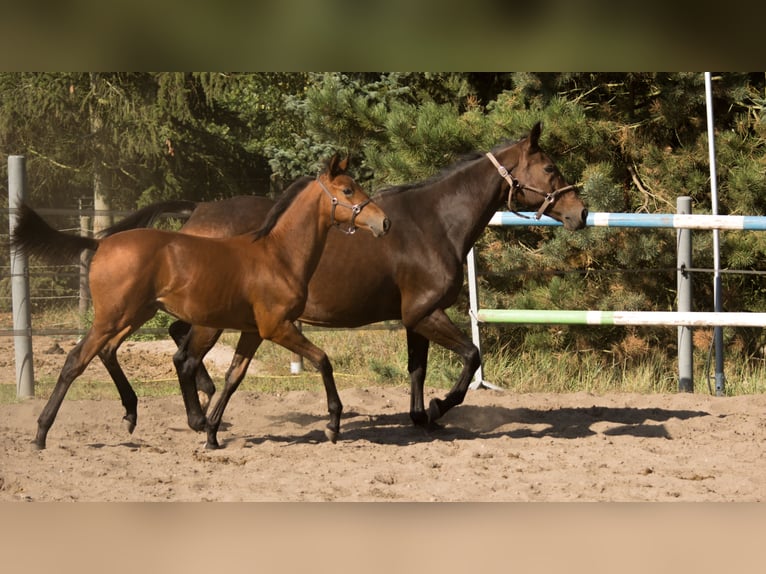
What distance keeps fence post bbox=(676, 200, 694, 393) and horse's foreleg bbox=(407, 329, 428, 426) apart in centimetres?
257

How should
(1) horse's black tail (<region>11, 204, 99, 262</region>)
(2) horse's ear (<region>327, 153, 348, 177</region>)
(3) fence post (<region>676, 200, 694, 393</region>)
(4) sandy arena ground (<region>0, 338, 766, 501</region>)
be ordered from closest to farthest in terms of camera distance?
(4) sandy arena ground (<region>0, 338, 766, 501</region>) < (1) horse's black tail (<region>11, 204, 99, 262</region>) < (2) horse's ear (<region>327, 153, 348, 177</region>) < (3) fence post (<region>676, 200, 694, 393</region>)

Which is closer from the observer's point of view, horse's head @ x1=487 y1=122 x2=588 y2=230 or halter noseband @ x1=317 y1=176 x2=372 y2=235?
halter noseband @ x1=317 y1=176 x2=372 y2=235

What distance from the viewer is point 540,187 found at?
6.79m

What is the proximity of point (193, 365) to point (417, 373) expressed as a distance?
5.17 ft

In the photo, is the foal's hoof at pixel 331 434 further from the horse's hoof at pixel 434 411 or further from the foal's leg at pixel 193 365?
the foal's leg at pixel 193 365

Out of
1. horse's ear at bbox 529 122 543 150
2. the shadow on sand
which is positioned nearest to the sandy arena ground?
the shadow on sand

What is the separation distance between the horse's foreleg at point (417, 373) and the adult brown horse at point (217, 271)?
0.86 meters

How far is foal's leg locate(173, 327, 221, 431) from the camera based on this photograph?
6582mm

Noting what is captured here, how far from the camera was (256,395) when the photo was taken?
8469mm

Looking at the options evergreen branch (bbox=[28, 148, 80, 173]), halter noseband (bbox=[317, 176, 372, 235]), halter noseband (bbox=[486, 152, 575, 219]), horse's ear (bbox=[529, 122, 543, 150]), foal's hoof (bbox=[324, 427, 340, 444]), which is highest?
evergreen branch (bbox=[28, 148, 80, 173])

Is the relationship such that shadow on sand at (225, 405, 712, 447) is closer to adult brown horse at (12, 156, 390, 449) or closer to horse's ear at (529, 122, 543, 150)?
adult brown horse at (12, 156, 390, 449)

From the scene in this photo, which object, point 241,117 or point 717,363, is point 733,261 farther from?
point 241,117

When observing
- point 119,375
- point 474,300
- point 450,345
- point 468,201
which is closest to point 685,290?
point 474,300
